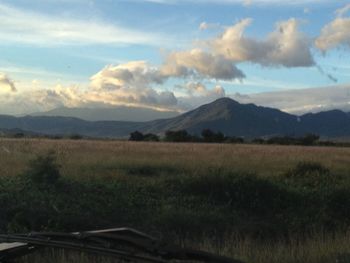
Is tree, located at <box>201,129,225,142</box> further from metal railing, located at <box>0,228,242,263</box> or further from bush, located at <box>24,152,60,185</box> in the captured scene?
metal railing, located at <box>0,228,242,263</box>

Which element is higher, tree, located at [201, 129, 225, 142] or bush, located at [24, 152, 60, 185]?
tree, located at [201, 129, 225, 142]

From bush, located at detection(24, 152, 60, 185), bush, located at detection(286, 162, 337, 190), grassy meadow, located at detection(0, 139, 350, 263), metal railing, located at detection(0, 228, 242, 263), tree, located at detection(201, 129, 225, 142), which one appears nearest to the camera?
metal railing, located at detection(0, 228, 242, 263)

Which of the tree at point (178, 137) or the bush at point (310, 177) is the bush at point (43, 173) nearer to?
the bush at point (310, 177)

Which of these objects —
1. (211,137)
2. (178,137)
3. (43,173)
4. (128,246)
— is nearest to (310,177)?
(43,173)

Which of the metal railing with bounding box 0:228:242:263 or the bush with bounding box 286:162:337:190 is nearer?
the metal railing with bounding box 0:228:242:263

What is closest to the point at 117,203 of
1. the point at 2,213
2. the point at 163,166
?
the point at 2,213

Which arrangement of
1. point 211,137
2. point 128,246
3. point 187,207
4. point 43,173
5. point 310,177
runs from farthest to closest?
1. point 211,137
2. point 310,177
3. point 43,173
4. point 187,207
5. point 128,246

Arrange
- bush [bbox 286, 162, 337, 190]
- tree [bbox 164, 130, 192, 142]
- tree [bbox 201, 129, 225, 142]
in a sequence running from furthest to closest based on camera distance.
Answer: tree [bbox 201, 129, 225, 142]
tree [bbox 164, 130, 192, 142]
bush [bbox 286, 162, 337, 190]

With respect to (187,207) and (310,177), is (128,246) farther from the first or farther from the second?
(310,177)

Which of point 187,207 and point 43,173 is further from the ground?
point 43,173

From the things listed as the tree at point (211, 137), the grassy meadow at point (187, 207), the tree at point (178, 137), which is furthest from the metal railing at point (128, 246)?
the tree at point (178, 137)

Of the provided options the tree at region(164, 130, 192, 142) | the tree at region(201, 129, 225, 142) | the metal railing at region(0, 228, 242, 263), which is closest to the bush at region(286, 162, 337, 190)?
the metal railing at region(0, 228, 242, 263)

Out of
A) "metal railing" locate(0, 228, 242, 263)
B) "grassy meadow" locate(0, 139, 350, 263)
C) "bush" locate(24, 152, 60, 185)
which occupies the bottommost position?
"grassy meadow" locate(0, 139, 350, 263)

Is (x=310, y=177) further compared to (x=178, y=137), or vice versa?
(x=178, y=137)
